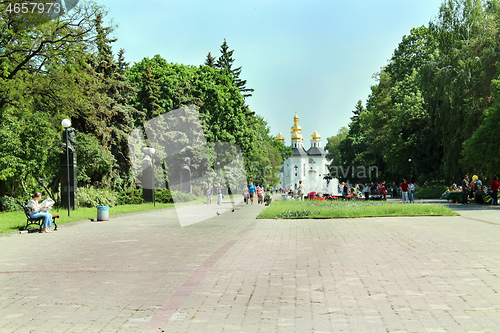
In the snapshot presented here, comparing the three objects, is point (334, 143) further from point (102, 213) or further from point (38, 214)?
point (38, 214)

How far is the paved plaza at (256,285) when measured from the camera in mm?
5699

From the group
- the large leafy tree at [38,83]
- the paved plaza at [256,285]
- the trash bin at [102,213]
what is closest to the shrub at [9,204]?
the large leafy tree at [38,83]

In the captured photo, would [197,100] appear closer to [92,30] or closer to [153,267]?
[92,30]

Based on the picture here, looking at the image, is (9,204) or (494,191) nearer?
(9,204)

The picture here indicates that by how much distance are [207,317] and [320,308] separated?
1.33 meters

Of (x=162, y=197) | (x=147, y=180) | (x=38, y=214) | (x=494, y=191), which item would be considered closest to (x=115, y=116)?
(x=147, y=180)

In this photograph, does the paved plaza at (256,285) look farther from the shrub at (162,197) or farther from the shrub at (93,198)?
the shrub at (162,197)

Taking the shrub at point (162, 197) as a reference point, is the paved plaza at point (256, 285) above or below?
below

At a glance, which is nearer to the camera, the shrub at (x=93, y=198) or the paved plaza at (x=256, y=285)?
the paved plaza at (x=256, y=285)

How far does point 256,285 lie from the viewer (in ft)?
25.5

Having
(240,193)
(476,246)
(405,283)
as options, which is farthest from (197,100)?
(405,283)

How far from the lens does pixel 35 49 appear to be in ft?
91.8

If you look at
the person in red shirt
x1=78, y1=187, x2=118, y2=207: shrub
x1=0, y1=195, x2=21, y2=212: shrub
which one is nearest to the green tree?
the person in red shirt

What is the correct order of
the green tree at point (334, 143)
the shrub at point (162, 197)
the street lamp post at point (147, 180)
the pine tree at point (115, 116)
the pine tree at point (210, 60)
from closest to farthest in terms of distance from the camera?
the street lamp post at point (147, 180)
the pine tree at point (115, 116)
the shrub at point (162, 197)
the pine tree at point (210, 60)
the green tree at point (334, 143)
